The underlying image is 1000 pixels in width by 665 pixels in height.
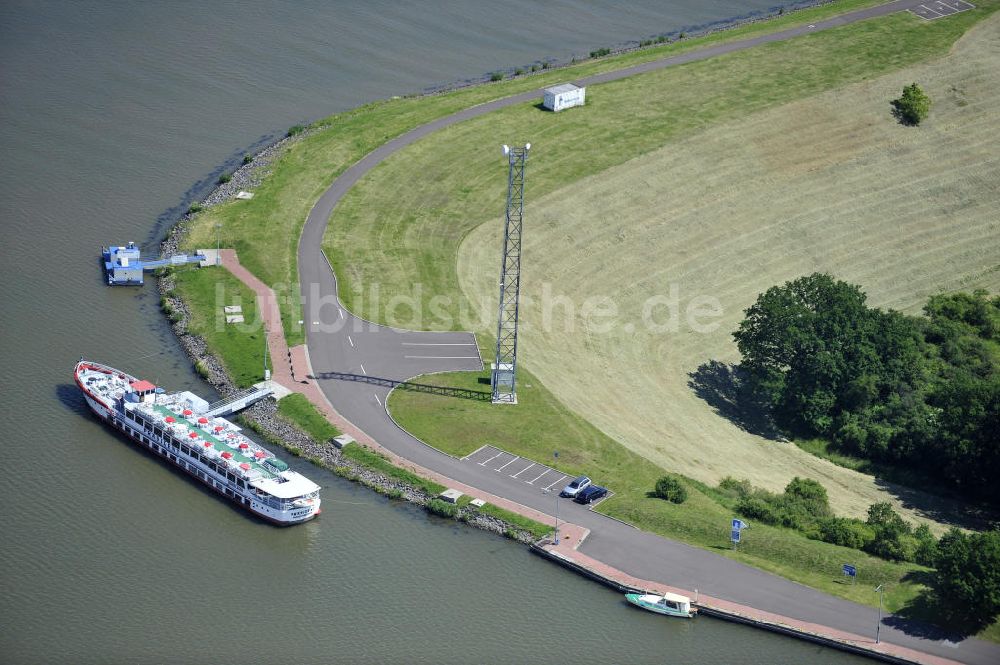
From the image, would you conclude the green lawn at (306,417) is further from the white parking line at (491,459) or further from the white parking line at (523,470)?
the white parking line at (523,470)

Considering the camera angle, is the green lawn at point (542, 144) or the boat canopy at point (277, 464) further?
the green lawn at point (542, 144)

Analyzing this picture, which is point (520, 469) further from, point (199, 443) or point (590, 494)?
point (199, 443)

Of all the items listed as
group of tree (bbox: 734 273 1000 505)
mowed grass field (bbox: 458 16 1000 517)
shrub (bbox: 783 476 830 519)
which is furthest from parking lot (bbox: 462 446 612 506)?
group of tree (bbox: 734 273 1000 505)

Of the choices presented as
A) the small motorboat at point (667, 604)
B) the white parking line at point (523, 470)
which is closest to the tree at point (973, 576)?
the small motorboat at point (667, 604)

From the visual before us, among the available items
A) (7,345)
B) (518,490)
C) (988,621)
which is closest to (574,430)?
(518,490)

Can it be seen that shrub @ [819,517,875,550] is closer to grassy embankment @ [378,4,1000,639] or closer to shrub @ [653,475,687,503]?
grassy embankment @ [378,4,1000,639]

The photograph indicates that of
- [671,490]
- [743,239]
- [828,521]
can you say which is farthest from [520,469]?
[743,239]
